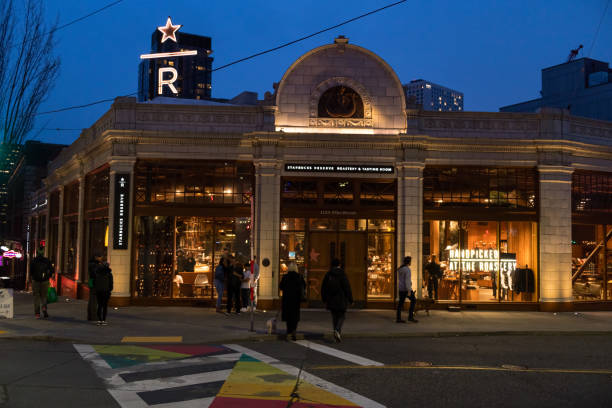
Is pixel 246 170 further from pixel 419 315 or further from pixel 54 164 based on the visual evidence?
pixel 54 164

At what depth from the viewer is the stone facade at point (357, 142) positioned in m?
17.8

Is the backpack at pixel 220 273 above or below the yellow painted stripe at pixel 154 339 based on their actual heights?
above

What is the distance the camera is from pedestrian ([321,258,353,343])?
12.3m

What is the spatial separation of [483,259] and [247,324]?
26.8ft

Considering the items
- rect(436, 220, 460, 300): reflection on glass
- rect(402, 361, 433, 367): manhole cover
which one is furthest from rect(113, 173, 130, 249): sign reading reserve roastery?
rect(402, 361, 433, 367): manhole cover

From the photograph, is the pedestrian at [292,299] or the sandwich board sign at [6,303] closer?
the pedestrian at [292,299]

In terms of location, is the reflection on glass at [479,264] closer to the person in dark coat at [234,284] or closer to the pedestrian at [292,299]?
the person in dark coat at [234,284]

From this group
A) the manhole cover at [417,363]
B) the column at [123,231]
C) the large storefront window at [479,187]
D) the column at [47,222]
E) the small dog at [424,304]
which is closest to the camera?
the manhole cover at [417,363]

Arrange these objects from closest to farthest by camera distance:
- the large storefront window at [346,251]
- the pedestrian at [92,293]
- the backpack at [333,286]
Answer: the backpack at [333,286]
the pedestrian at [92,293]
the large storefront window at [346,251]

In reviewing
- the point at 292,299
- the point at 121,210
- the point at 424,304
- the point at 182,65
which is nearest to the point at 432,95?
the point at 182,65

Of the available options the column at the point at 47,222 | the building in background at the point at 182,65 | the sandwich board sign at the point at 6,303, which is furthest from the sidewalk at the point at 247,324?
the column at the point at 47,222

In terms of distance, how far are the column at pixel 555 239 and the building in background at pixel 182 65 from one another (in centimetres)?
1285

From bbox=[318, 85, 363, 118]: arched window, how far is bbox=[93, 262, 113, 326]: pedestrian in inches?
324

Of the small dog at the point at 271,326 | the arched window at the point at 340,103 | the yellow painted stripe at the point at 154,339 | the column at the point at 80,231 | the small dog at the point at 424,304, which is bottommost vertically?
the yellow painted stripe at the point at 154,339
